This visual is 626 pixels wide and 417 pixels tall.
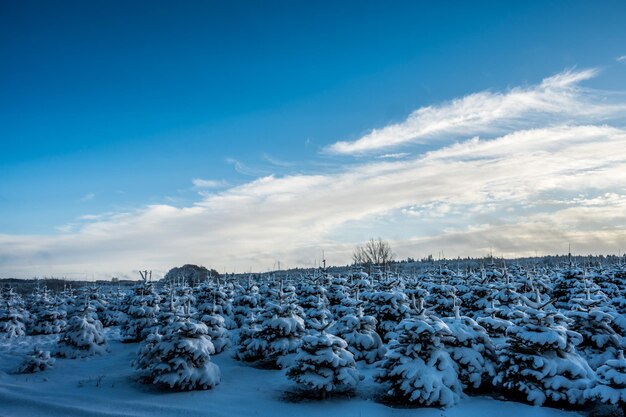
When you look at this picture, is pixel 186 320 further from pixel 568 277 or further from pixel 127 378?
pixel 568 277

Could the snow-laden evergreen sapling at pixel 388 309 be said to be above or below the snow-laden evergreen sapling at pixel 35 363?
above

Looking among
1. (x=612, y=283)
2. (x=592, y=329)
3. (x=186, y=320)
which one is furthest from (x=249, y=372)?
(x=612, y=283)

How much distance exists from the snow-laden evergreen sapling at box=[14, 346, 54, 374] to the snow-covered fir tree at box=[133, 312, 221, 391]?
210 inches

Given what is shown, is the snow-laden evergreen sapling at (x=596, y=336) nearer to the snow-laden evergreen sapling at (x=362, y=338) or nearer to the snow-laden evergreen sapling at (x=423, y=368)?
the snow-laden evergreen sapling at (x=423, y=368)

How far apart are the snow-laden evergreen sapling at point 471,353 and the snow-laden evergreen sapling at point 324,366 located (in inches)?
97.8

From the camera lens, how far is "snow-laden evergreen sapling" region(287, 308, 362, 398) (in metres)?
10.6

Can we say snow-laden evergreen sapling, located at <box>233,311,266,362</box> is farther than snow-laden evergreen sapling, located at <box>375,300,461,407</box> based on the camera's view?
Yes

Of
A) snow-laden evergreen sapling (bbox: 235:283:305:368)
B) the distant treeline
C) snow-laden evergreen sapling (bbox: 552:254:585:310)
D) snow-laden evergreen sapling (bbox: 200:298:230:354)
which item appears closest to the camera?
snow-laden evergreen sapling (bbox: 235:283:305:368)

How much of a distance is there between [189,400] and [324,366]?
12.1ft

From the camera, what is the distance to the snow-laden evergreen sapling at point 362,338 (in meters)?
13.6

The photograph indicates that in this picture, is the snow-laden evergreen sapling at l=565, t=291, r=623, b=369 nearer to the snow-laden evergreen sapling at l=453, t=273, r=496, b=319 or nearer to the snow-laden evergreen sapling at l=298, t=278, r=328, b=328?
the snow-laden evergreen sapling at l=453, t=273, r=496, b=319

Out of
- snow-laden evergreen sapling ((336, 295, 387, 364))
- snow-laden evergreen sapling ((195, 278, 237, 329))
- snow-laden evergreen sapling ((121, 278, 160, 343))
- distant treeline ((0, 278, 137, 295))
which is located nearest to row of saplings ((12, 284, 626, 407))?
snow-laden evergreen sapling ((336, 295, 387, 364))

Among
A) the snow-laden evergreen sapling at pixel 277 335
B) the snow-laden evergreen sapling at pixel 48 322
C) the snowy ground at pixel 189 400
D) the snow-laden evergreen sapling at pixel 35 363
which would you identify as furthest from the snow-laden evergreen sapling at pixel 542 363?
the snow-laden evergreen sapling at pixel 48 322

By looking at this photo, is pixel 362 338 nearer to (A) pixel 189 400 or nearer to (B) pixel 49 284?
(A) pixel 189 400
